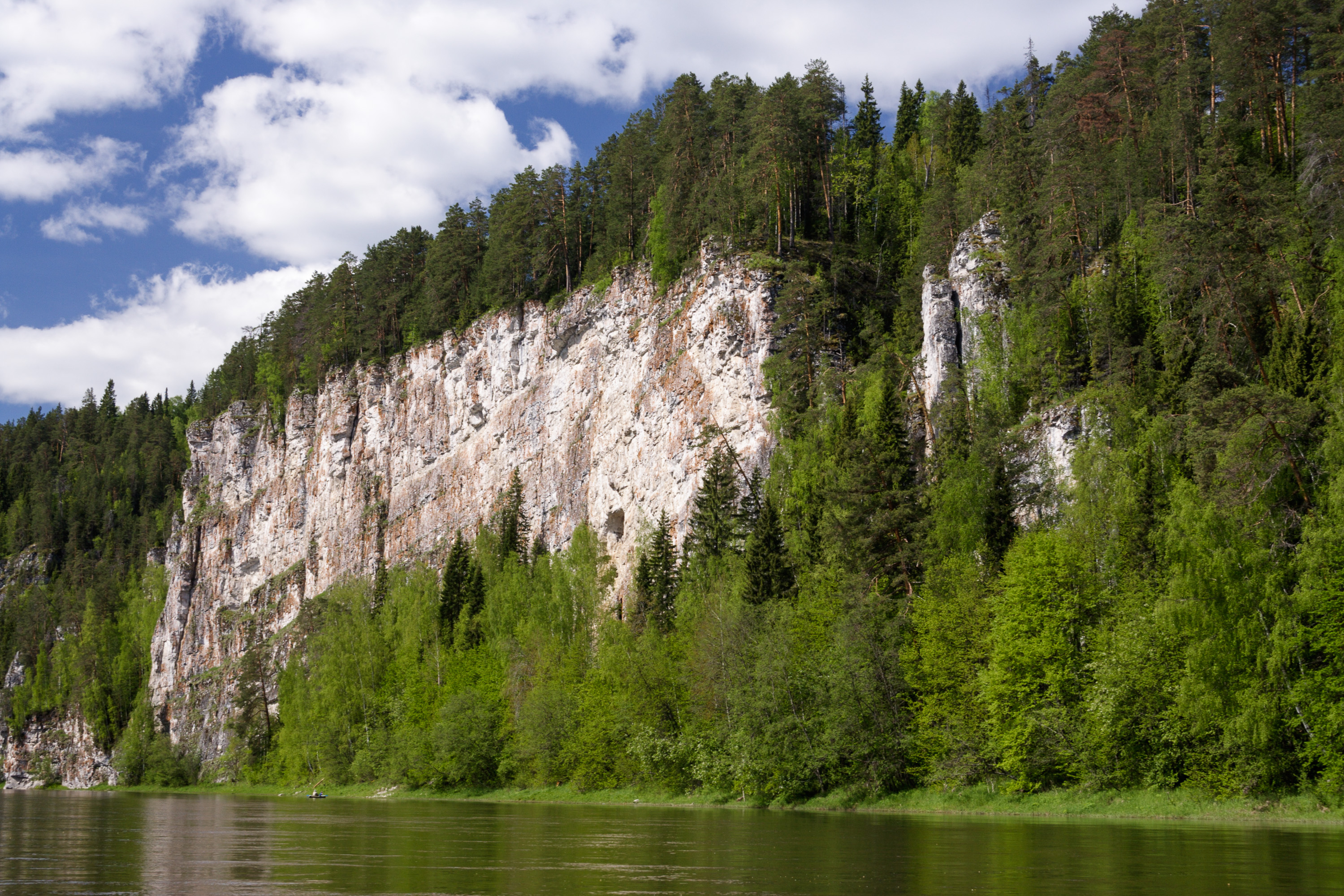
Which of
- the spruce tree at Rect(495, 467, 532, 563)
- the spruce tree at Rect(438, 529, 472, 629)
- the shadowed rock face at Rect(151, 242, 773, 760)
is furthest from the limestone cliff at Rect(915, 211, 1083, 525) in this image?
the spruce tree at Rect(438, 529, 472, 629)

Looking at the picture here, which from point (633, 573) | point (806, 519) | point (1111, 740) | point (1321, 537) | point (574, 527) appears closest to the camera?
point (1321, 537)

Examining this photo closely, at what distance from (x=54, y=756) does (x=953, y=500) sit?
16326cm

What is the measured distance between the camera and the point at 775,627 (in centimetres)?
5731

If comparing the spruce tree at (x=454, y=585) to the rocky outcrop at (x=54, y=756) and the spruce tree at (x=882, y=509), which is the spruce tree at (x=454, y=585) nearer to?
the spruce tree at (x=882, y=509)

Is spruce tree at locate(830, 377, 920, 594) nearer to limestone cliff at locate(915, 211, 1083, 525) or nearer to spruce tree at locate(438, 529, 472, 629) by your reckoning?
limestone cliff at locate(915, 211, 1083, 525)

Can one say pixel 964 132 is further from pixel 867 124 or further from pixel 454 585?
pixel 454 585

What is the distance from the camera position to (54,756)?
16388cm

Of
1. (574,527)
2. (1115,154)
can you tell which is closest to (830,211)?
(1115,154)

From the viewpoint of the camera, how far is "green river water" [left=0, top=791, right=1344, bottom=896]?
813 inches

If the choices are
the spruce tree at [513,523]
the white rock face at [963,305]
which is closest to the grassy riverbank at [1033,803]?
the white rock face at [963,305]

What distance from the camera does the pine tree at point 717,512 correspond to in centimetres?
7506

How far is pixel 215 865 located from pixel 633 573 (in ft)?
207

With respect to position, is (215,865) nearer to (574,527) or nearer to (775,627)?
(775,627)

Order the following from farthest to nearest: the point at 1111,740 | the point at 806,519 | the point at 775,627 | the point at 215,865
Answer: the point at 806,519, the point at 775,627, the point at 1111,740, the point at 215,865
